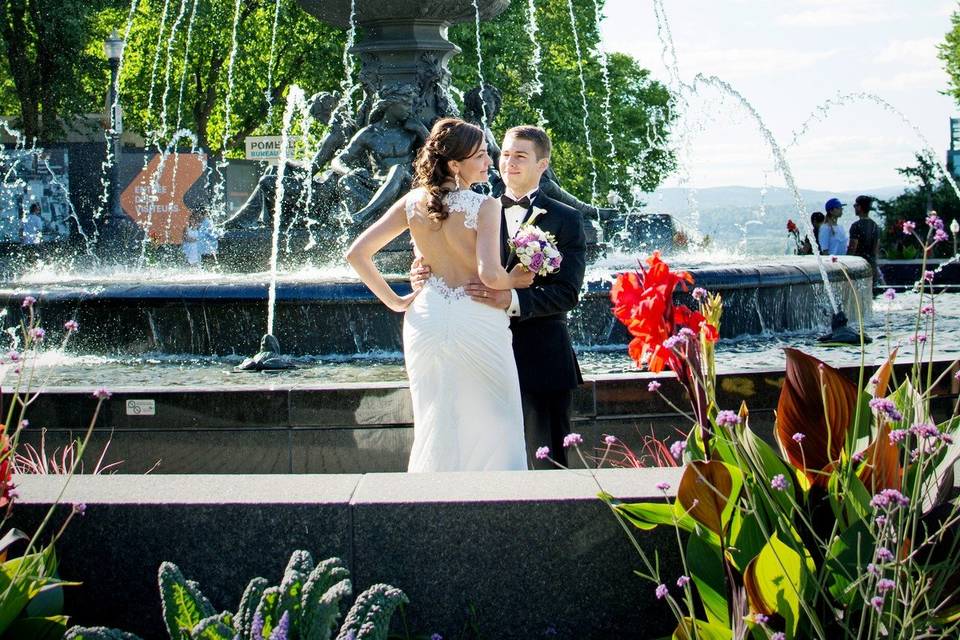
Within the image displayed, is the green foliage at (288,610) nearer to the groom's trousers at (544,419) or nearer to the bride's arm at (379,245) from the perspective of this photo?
the bride's arm at (379,245)

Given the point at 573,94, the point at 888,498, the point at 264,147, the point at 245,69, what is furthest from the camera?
the point at 245,69

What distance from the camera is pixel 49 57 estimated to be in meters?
34.2

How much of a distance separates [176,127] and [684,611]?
3856 cm

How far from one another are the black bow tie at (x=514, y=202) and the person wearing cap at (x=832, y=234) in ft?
29.2

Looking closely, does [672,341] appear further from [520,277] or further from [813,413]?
[520,277]

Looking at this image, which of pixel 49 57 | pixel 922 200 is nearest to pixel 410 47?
pixel 922 200

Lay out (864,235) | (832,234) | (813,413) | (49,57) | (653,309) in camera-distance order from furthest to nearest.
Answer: (49,57), (864,235), (832,234), (653,309), (813,413)

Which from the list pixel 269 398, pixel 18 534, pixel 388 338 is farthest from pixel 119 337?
pixel 18 534

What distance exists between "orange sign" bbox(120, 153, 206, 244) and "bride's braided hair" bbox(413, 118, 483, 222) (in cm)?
2563

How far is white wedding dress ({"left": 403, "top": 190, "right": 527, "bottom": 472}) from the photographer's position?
489 centimetres

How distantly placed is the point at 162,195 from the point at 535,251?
26.8 metres

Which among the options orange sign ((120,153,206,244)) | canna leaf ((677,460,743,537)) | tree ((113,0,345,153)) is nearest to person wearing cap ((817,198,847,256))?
canna leaf ((677,460,743,537))

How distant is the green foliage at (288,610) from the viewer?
2.77m

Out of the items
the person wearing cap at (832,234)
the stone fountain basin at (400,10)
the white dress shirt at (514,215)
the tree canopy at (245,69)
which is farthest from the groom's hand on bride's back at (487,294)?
the tree canopy at (245,69)
